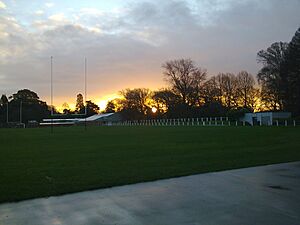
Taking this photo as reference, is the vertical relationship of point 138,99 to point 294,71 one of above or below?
above

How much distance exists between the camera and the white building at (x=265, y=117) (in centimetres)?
4708

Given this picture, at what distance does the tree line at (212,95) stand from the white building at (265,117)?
4.85 feet

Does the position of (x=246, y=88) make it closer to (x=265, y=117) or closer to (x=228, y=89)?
(x=228, y=89)

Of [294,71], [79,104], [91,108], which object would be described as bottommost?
[294,71]

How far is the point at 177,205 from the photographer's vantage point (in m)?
6.29

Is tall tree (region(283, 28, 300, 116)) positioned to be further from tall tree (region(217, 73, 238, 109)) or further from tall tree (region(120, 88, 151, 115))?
tall tree (region(120, 88, 151, 115))

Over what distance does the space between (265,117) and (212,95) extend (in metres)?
38.0

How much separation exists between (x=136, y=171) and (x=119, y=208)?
13.3ft

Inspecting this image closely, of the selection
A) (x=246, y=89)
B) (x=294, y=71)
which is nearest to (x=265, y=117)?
(x=294, y=71)

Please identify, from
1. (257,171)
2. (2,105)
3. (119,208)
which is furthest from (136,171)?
(2,105)

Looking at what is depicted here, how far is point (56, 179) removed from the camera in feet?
30.1

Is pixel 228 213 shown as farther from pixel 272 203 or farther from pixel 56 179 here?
pixel 56 179

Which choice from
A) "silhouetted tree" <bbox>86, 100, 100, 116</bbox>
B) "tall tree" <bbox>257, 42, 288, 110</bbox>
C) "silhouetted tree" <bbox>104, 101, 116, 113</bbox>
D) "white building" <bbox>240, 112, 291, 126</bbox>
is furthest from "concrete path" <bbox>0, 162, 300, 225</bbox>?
"silhouetted tree" <bbox>86, 100, 100, 116</bbox>

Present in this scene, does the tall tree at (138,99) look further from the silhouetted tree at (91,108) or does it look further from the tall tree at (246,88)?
the silhouetted tree at (91,108)
